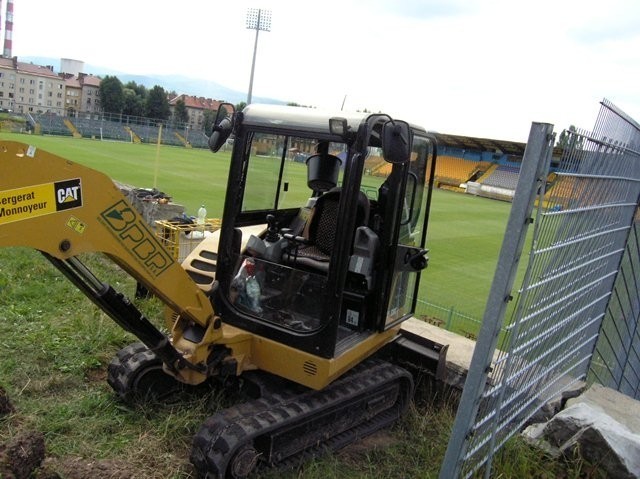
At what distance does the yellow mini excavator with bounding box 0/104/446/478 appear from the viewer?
3512 millimetres

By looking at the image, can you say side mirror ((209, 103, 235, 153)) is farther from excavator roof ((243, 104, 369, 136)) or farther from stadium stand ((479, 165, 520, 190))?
stadium stand ((479, 165, 520, 190))

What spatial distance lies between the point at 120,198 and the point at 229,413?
1623 mm

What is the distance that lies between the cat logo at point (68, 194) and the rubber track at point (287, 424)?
1712mm

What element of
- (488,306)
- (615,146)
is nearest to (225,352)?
(488,306)

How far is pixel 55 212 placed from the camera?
2.80 metres

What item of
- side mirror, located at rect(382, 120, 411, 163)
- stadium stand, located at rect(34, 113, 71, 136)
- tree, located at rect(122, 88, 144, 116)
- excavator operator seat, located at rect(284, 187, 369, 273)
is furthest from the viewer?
tree, located at rect(122, 88, 144, 116)

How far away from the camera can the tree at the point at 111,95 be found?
266ft

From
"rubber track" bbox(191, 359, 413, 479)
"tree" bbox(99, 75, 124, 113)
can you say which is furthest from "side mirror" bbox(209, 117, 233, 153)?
"tree" bbox(99, 75, 124, 113)

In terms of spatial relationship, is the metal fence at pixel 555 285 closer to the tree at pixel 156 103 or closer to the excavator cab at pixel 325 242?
the excavator cab at pixel 325 242

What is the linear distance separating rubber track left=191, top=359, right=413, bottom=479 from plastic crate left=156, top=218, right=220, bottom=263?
4.29 meters

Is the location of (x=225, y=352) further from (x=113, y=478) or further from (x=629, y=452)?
(x=629, y=452)

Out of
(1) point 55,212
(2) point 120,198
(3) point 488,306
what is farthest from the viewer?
(2) point 120,198

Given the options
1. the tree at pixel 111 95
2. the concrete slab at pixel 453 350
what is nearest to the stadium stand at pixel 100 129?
the tree at pixel 111 95

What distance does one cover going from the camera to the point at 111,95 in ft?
266
